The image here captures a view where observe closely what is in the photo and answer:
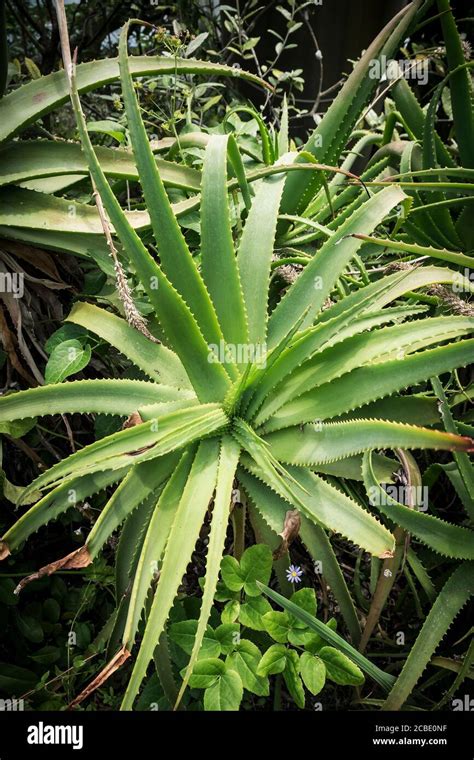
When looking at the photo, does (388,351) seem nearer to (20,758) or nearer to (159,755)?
(159,755)

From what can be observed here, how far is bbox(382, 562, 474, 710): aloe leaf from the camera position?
102 centimetres

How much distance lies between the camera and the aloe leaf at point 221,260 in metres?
1.07

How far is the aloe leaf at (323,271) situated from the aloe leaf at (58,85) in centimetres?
33

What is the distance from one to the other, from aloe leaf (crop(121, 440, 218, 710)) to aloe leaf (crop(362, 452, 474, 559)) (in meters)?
0.24

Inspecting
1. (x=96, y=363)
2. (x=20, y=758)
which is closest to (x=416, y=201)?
(x=96, y=363)

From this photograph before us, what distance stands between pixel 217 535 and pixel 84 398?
320 mm

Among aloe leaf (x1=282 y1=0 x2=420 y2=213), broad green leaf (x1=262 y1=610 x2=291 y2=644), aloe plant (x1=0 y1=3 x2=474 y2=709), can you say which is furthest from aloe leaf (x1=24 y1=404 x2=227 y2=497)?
aloe leaf (x1=282 y1=0 x2=420 y2=213)

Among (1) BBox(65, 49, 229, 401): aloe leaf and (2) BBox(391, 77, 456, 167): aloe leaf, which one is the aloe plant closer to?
(1) BBox(65, 49, 229, 401): aloe leaf

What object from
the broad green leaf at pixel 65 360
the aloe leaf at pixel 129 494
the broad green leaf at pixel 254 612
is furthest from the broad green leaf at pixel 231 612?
the broad green leaf at pixel 65 360

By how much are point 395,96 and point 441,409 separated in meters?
0.83

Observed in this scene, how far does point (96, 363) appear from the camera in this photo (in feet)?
4.37

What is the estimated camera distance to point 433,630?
3.40 ft

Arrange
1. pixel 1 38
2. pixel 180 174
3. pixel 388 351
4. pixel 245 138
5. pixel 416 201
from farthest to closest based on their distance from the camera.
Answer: pixel 245 138, pixel 416 201, pixel 180 174, pixel 1 38, pixel 388 351

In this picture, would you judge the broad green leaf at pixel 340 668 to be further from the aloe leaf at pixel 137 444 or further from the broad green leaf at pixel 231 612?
the aloe leaf at pixel 137 444
